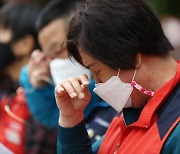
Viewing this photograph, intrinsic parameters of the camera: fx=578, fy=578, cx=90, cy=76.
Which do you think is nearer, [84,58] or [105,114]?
[84,58]

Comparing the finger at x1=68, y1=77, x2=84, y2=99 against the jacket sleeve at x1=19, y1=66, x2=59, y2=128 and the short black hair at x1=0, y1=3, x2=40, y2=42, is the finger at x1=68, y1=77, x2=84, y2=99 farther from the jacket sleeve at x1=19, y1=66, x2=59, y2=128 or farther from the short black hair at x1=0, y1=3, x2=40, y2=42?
the short black hair at x1=0, y1=3, x2=40, y2=42

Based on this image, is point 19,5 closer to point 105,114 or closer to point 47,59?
point 47,59

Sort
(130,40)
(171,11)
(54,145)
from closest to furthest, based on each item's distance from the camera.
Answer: (130,40) < (54,145) < (171,11)

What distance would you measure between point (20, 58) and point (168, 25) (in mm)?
2690

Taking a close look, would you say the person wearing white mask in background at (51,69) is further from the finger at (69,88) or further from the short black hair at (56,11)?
the finger at (69,88)

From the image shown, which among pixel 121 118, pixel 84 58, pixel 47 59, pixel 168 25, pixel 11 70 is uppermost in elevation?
pixel 84 58

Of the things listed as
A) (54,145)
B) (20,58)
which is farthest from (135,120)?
(20,58)

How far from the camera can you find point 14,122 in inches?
142

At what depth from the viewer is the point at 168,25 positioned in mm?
6453

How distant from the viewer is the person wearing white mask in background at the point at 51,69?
125 inches

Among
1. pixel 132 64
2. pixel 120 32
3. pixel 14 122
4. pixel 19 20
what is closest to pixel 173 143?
pixel 132 64

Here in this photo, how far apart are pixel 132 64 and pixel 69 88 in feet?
1.11

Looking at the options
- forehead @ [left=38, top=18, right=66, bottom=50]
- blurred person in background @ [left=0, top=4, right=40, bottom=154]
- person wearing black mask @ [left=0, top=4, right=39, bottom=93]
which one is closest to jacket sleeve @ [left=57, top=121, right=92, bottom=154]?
forehead @ [left=38, top=18, right=66, bottom=50]

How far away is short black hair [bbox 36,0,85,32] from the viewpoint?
3.42 metres
